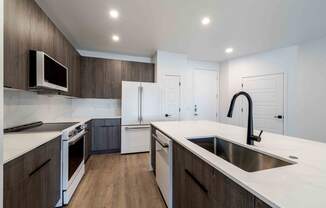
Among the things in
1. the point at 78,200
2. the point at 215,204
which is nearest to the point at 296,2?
the point at 215,204

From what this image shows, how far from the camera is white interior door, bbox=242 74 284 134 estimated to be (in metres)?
3.86

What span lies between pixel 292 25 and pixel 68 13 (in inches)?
150

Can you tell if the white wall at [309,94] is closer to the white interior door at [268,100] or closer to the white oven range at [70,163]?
the white interior door at [268,100]

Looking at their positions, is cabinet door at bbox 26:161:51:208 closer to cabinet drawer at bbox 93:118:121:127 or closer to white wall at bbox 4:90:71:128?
white wall at bbox 4:90:71:128

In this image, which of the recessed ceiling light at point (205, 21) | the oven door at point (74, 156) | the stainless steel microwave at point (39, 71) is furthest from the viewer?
the recessed ceiling light at point (205, 21)

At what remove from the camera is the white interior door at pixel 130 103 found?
3600 mm

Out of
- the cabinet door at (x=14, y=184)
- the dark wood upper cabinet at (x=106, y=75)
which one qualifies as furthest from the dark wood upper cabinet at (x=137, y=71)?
the cabinet door at (x=14, y=184)

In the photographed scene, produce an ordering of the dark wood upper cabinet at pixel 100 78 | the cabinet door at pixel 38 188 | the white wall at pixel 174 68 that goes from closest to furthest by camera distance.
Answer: the cabinet door at pixel 38 188 < the dark wood upper cabinet at pixel 100 78 < the white wall at pixel 174 68

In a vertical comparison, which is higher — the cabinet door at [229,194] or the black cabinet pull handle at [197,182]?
the cabinet door at [229,194]

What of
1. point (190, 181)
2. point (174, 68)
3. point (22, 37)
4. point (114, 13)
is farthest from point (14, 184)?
point (174, 68)

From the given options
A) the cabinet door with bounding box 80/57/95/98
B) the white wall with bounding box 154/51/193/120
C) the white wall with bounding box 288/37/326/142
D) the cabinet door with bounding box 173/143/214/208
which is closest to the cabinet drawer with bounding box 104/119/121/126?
the cabinet door with bounding box 80/57/95/98

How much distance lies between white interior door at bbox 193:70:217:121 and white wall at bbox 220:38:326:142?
130cm

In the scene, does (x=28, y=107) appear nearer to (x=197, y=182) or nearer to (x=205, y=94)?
(x=197, y=182)

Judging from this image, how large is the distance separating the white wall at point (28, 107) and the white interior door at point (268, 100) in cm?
490
